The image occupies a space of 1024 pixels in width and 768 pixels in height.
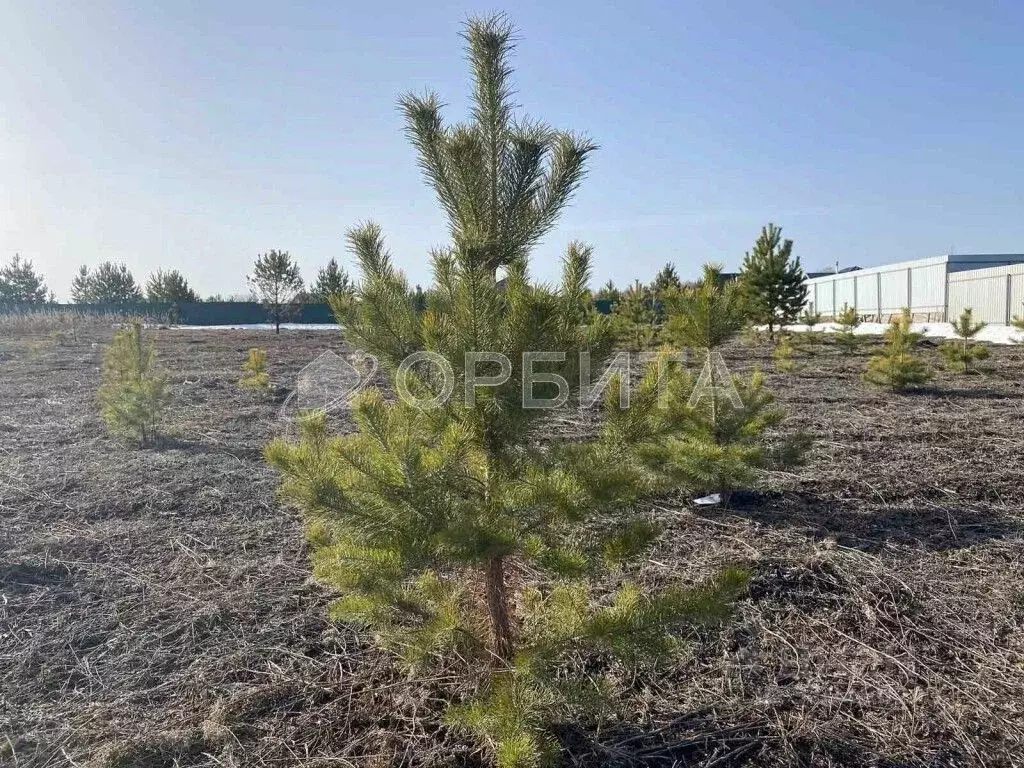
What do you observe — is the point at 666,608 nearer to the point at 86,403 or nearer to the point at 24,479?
the point at 24,479

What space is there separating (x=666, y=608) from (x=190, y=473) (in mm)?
5377

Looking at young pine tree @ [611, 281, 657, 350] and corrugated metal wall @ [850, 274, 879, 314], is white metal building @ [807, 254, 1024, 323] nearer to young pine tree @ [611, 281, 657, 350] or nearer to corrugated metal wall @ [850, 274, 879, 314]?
corrugated metal wall @ [850, 274, 879, 314]

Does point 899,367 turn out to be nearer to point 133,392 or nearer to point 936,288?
point 133,392

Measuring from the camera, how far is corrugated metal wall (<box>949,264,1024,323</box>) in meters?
27.4

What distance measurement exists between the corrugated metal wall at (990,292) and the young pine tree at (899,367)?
1926cm

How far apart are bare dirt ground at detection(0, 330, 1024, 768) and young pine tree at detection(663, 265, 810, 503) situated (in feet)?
1.26

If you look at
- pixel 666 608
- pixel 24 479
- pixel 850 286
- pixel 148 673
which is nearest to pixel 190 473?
pixel 24 479

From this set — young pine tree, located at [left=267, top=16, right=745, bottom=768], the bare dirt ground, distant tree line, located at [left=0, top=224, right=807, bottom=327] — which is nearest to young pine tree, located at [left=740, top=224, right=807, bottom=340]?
distant tree line, located at [left=0, top=224, right=807, bottom=327]

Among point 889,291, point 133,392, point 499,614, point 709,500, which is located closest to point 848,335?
point 709,500

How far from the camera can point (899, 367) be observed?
10922 millimetres

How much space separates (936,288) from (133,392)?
125 feet

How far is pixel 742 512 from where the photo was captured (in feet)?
16.2

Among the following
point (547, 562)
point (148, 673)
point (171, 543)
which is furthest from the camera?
point (171, 543)

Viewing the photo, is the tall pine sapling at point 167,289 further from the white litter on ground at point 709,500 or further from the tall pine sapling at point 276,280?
Result: the white litter on ground at point 709,500
